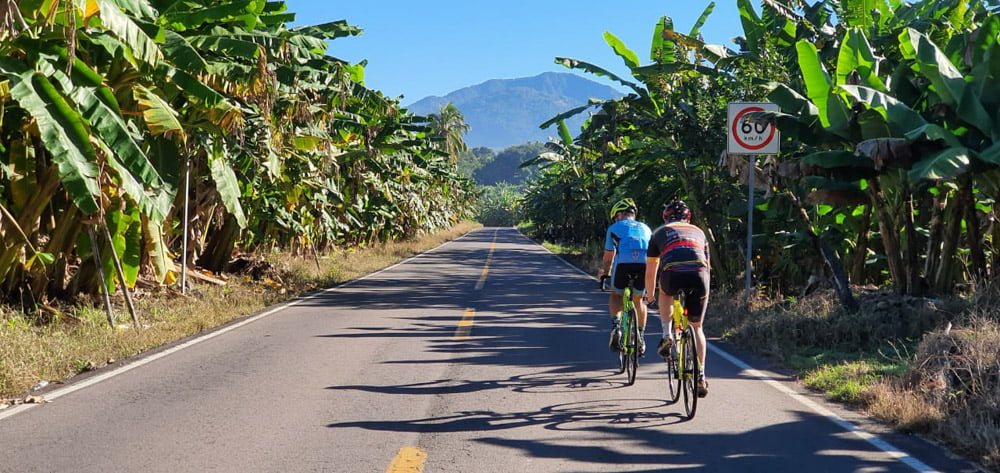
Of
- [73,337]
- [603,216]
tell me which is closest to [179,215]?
[73,337]

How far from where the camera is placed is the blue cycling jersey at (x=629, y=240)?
835 cm

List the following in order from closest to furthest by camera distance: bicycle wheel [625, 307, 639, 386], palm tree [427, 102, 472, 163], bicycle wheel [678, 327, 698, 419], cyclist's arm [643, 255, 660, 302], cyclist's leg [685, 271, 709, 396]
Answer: bicycle wheel [678, 327, 698, 419] < cyclist's leg [685, 271, 709, 396] < cyclist's arm [643, 255, 660, 302] < bicycle wheel [625, 307, 639, 386] < palm tree [427, 102, 472, 163]

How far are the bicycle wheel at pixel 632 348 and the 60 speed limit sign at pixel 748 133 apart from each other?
4.65m

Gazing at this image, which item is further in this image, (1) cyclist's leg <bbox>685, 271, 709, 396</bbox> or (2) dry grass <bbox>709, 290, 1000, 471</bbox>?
(1) cyclist's leg <bbox>685, 271, 709, 396</bbox>

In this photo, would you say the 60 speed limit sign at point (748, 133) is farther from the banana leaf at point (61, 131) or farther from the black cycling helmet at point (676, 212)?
the banana leaf at point (61, 131)

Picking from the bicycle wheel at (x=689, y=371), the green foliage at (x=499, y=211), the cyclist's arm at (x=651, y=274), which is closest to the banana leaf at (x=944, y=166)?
the cyclist's arm at (x=651, y=274)

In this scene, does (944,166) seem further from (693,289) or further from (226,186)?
(226,186)

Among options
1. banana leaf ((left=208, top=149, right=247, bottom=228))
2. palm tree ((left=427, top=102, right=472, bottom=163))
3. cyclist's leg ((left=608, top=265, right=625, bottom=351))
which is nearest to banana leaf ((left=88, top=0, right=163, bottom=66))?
banana leaf ((left=208, top=149, right=247, bottom=228))

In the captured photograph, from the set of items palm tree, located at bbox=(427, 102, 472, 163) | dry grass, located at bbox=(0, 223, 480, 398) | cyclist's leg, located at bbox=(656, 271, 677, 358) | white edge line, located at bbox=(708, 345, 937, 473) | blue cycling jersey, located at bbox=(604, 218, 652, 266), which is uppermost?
palm tree, located at bbox=(427, 102, 472, 163)

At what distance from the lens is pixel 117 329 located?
35.1 feet

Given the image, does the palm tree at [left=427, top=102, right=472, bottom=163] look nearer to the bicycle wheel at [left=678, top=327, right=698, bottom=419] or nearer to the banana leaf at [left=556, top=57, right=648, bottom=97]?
the banana leaf at [left=556, top=57, right=648, bottom=97]

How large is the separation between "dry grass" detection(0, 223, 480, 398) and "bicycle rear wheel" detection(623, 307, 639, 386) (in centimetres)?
557

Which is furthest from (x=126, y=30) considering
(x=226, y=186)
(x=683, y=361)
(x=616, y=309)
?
(x=683, y=361)

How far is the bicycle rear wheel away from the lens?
8094mm
